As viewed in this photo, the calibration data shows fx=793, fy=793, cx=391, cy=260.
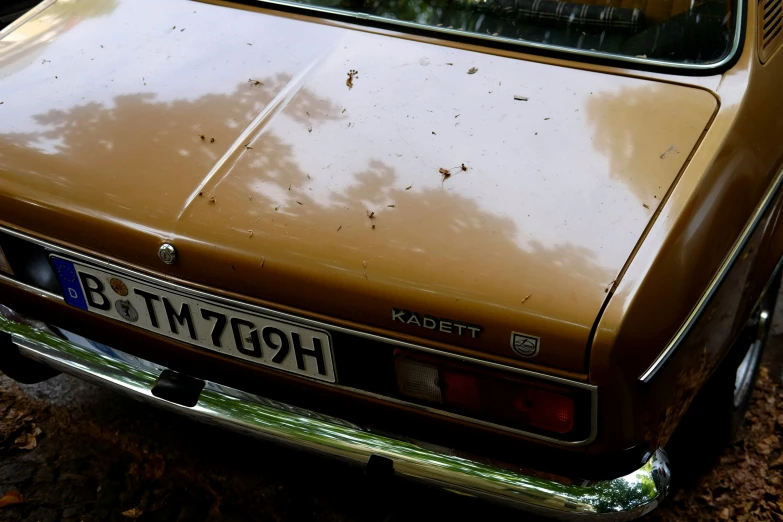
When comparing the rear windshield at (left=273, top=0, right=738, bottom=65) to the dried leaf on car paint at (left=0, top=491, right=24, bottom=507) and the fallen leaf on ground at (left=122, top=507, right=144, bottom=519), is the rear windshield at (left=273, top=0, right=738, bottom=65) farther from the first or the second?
the dried leaf on car paint at (left=0, top=491, right=24, bottom=507)

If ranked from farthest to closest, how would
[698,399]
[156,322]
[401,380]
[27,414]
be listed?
[27,414], [698,399], [156,322], [401,380]

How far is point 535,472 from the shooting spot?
175cm

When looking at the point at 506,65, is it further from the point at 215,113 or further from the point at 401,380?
the point at 401,380

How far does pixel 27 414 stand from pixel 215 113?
5.10ft

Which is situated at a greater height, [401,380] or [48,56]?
[48,56]

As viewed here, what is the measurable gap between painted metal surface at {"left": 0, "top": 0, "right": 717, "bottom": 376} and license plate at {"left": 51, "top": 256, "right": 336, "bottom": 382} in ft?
0.21

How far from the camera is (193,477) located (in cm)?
268

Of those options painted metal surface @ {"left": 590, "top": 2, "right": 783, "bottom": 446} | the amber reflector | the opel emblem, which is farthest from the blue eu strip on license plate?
Result: painted metal surface @ {"left": 590, "top": 2, "right": 783, "bottom": 446}

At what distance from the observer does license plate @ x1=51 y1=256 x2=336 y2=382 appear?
1784 mm

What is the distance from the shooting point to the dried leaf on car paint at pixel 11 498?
2.56 metres

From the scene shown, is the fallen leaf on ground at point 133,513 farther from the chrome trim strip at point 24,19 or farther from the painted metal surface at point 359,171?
the chrome trim strip at point 24,19

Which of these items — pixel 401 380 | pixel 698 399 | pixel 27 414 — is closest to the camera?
pixel 401 380

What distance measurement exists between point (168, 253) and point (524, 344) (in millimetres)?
804

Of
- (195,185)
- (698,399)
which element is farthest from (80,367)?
(698,399)
